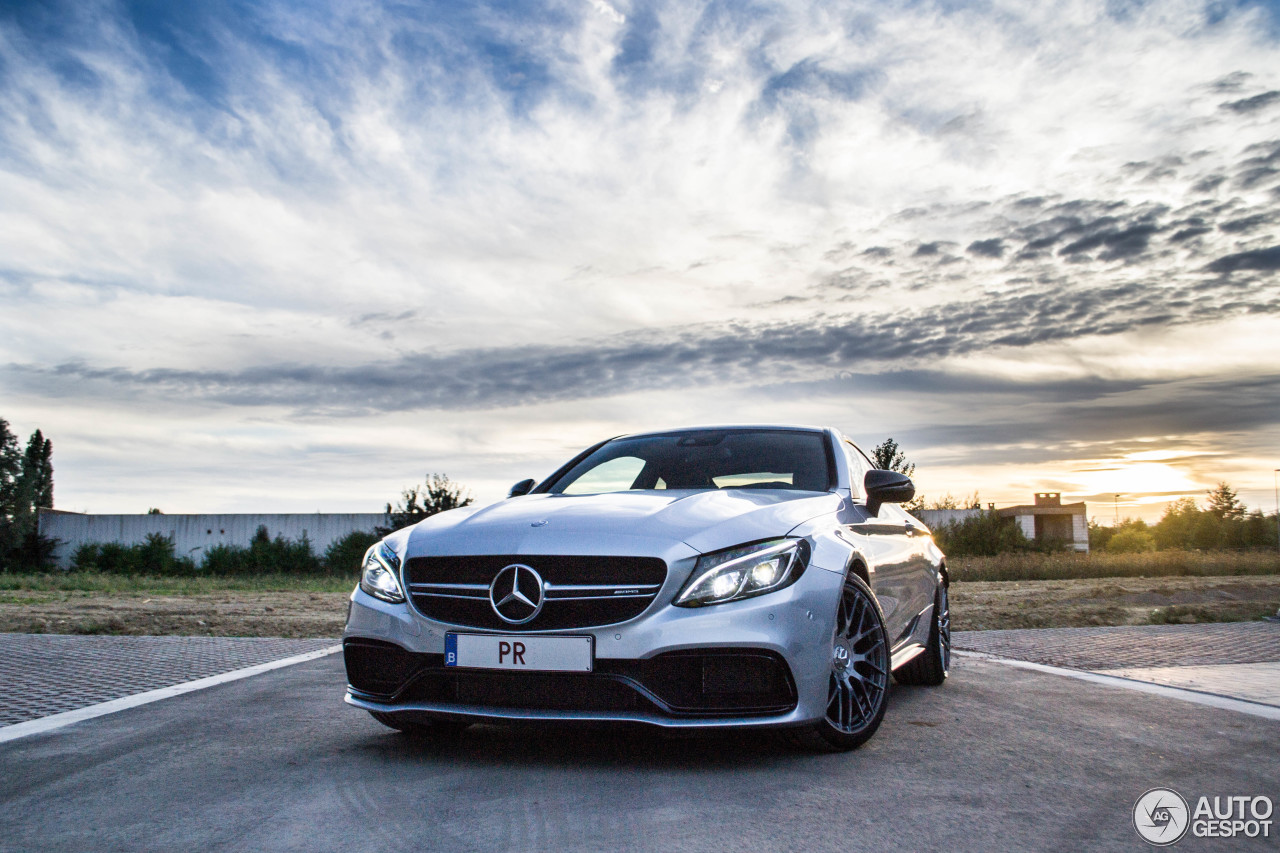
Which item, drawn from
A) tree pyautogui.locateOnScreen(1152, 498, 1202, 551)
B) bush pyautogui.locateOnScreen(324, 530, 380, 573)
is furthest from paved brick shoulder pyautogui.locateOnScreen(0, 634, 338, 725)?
tree pyautogui.locateOnScreen(1152, 498, 1202, 551)

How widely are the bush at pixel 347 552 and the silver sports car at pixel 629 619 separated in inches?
2357

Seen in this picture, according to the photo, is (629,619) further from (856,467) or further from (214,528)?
(214,528)

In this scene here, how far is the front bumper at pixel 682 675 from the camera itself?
3.89m

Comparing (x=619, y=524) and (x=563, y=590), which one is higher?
(x=619, y=524)

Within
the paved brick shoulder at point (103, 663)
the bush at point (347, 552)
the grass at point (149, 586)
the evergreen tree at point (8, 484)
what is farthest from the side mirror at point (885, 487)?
the evergreen tree at point (8, 484)

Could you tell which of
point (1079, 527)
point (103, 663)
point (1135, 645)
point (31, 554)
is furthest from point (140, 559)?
point (1079, 527)

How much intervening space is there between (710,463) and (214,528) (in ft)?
225

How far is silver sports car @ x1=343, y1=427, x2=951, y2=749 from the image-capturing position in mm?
3922

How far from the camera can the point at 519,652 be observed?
399 centimetres

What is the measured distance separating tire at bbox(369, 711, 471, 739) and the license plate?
0.70 m

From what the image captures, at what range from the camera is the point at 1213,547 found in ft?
274

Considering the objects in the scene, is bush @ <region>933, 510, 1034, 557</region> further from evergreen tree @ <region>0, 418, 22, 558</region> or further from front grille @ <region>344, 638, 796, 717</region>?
evergreen tree @ <region>0, 418, 22, 558</region>

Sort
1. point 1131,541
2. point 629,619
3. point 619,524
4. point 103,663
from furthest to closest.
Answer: point 1131,541, point 103,663, point 619,524, point 629,619

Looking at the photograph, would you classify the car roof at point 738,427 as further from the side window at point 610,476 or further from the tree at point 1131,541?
the tree at point 1131,541
